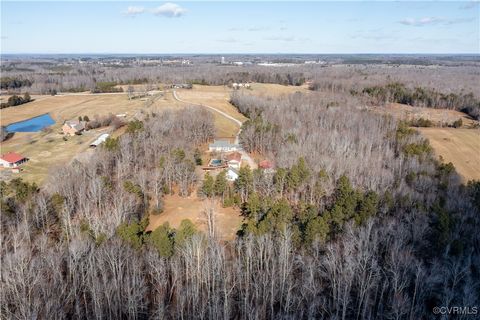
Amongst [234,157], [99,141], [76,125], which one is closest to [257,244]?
[234,157]

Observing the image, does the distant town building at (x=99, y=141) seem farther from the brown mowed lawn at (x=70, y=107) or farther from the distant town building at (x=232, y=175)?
the distant town building at (x=232, y=175)

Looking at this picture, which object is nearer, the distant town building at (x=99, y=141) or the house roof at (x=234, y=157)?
the house roof at (x=234, y=157)

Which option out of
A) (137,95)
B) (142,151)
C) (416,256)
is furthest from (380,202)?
(137,95)

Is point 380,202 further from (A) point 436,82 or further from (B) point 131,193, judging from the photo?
(A) point 436,82

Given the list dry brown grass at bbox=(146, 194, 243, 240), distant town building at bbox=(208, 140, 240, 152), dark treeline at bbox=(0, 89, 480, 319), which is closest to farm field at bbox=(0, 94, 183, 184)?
dark treeline at bbox=(0, 89, 480, 319)

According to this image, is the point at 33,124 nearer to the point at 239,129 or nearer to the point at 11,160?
the point at 11,160

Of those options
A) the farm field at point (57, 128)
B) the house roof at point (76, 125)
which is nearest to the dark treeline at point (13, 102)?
the farm field at point (57, 128)
